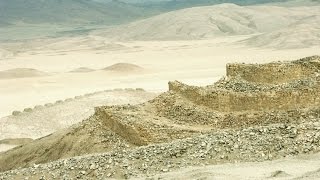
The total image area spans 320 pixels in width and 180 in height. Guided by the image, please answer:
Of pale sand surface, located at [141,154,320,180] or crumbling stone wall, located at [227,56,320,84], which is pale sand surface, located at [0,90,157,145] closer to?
crumbling stone wall, located at [227,56,320,84]

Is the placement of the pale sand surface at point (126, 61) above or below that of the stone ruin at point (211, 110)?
below

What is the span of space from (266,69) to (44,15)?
161726 mm

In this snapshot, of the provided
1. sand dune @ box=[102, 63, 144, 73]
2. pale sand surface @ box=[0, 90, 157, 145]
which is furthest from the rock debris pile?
sand dune @ box=[102, 63, 144, 73]

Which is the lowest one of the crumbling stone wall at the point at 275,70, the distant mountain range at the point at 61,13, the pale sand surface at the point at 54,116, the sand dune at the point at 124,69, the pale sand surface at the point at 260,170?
the pale sand surface at the point at 54,116

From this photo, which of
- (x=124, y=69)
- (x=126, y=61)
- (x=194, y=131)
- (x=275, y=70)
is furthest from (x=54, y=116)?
(x=126, y=61)

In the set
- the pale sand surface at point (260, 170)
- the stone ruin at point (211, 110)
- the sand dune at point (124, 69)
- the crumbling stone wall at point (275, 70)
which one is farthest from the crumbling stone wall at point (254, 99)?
the sand dune at point (124, 69)

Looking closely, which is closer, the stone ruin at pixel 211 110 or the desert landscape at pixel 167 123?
the desert landscape at pixel 167 123

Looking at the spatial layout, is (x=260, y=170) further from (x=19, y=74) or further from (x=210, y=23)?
(x=210, y=23)

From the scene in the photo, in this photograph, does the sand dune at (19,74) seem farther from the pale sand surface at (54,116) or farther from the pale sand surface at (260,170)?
the pale sand surface at (260,170)

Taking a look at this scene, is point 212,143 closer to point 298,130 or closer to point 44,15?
point 298,130

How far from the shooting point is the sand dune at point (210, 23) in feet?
352

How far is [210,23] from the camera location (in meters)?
114

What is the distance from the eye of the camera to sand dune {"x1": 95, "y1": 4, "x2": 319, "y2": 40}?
352 feet

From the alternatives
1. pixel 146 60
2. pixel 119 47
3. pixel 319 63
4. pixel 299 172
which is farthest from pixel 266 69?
pixel 119 47
